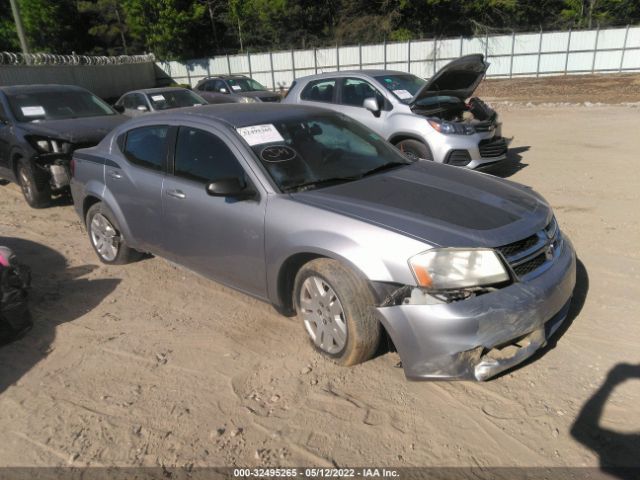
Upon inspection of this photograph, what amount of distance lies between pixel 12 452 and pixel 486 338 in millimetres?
2672

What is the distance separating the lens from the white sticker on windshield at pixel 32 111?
301 inches

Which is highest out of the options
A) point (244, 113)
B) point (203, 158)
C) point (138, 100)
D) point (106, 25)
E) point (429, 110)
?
point (106, 25)

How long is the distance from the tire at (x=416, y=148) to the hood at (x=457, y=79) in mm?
597

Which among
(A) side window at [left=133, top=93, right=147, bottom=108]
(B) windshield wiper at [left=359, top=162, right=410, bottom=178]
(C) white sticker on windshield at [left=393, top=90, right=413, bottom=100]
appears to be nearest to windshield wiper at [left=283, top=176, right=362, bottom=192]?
(B) windshield wiper at [left=359, top=162, right=410, bottom=178]

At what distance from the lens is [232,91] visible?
669 inches

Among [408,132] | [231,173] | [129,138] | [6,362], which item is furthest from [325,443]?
[408,132]

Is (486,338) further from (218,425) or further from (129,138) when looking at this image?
(129,138)

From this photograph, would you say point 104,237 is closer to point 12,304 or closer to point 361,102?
point 12,304

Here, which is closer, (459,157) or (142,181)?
(142,181)

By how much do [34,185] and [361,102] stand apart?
519 centimetres

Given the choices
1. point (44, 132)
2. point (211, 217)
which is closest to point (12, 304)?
point (211, 217)

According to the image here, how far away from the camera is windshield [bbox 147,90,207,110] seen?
496 inches

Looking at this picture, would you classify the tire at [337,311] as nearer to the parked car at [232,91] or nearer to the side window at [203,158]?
the side window at [203,158]

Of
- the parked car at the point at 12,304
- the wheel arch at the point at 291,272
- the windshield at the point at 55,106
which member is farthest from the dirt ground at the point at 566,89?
the parked car at the point at 12,304
